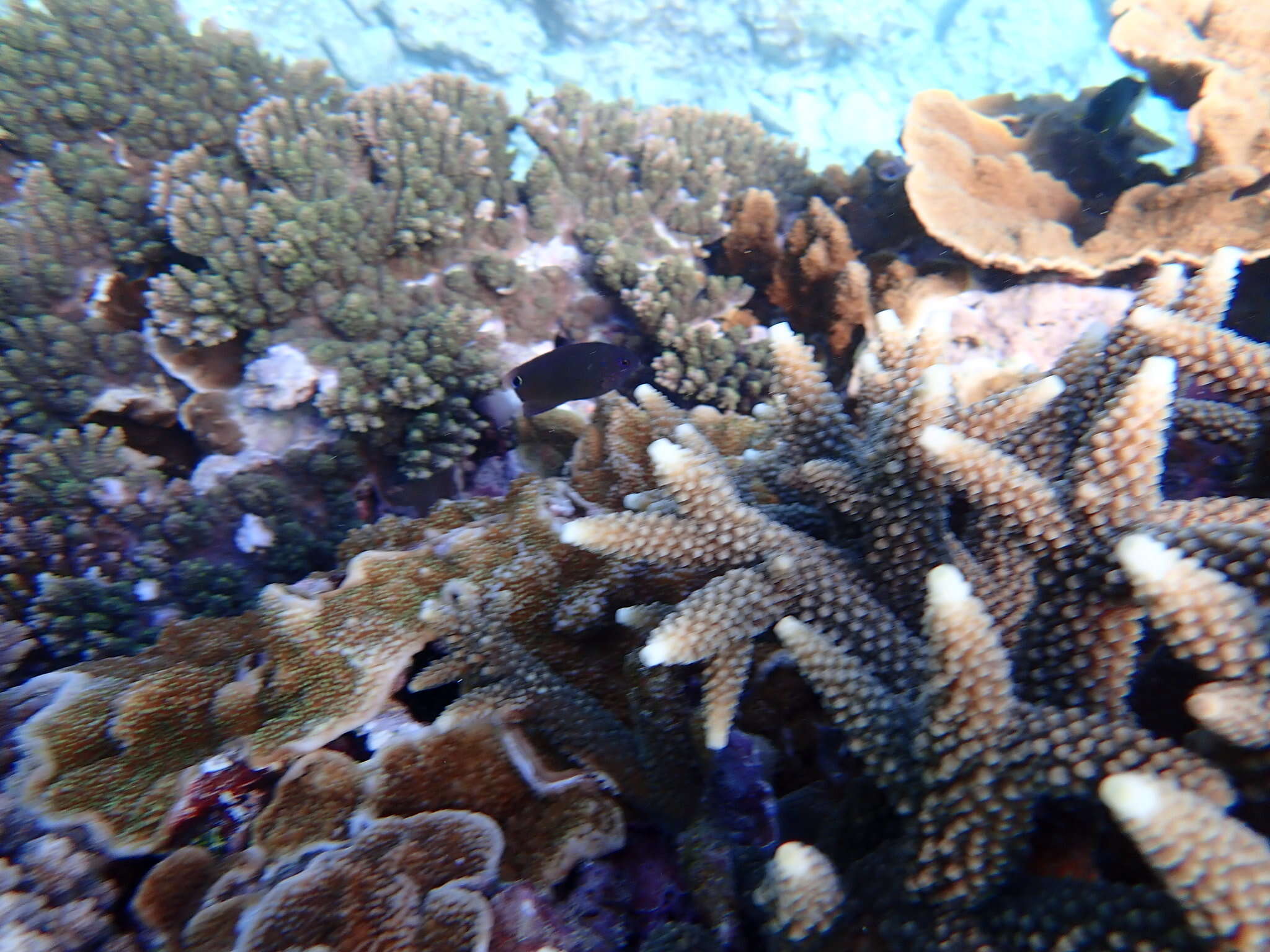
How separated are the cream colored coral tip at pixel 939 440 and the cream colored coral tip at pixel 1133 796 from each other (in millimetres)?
789

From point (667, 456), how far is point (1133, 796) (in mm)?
1255

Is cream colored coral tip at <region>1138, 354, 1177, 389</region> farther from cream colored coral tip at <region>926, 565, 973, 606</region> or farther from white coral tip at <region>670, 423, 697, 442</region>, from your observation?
white coral tip at <region>670, 423, 697, 442</region>

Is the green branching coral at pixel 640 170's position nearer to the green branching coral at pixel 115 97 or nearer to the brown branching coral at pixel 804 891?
the green branching coral at pixel 115 97

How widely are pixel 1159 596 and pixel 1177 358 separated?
0.99 metres

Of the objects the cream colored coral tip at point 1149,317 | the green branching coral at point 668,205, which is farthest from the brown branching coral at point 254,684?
the green branching coral at point 668,205

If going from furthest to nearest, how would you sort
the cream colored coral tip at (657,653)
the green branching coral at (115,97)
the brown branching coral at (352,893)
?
the green branching coral at (115,97), the cream colored coral tip at (657,653), the brown branching coral at (352,893)

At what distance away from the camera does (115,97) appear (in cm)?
460

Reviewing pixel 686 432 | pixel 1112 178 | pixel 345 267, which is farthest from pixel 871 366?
pixel 1112 178

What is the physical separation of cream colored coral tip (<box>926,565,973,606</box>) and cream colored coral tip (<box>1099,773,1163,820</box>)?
1.29ft

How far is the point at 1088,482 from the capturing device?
1.60 metres

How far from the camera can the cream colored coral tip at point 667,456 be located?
1.86 metres

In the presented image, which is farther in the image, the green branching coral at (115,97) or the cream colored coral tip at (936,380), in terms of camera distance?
the green branching coral at (115,97)

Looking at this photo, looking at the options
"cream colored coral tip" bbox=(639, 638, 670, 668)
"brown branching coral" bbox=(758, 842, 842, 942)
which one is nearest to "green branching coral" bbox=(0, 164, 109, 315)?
"cream colored coral tip" bbox=(639, 638, 670, 668)

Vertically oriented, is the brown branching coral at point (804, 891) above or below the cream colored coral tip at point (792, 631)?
below
